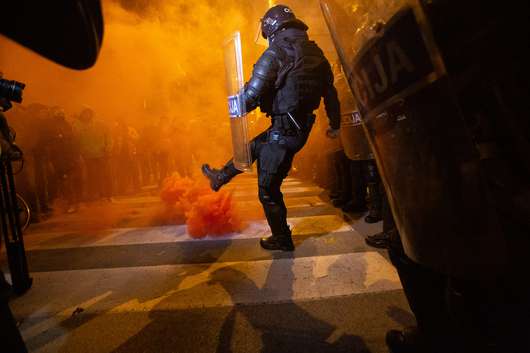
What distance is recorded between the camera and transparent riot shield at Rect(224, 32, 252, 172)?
119 inches

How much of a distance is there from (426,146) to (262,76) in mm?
2421

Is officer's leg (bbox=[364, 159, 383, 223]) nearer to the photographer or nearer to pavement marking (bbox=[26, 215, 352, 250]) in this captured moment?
pavement marking (bbox=[26, 215, 352, 250])

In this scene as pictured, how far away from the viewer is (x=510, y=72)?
571 millimetres

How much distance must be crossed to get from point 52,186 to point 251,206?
167 inches

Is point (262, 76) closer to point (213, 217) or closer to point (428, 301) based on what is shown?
point (213, 217)

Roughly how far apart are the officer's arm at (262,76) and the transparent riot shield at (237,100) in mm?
96

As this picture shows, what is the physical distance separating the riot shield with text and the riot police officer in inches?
86.3

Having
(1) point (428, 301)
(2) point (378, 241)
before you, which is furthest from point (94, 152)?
(1) point (428, 301)

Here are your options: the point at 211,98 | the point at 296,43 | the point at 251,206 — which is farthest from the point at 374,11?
the point at 211,98

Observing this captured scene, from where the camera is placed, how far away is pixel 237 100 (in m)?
3.05

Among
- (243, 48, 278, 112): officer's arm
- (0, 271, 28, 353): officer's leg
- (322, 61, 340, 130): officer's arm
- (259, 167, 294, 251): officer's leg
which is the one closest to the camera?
(0, 271, 28, 353): officer's leg

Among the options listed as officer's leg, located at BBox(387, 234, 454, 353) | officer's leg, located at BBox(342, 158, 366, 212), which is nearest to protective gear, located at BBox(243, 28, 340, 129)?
officer's leg, located at BBox(342, 158, 366, 212)

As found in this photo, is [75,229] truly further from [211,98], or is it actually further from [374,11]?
[211,98]

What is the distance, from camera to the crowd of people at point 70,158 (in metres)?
5.92
